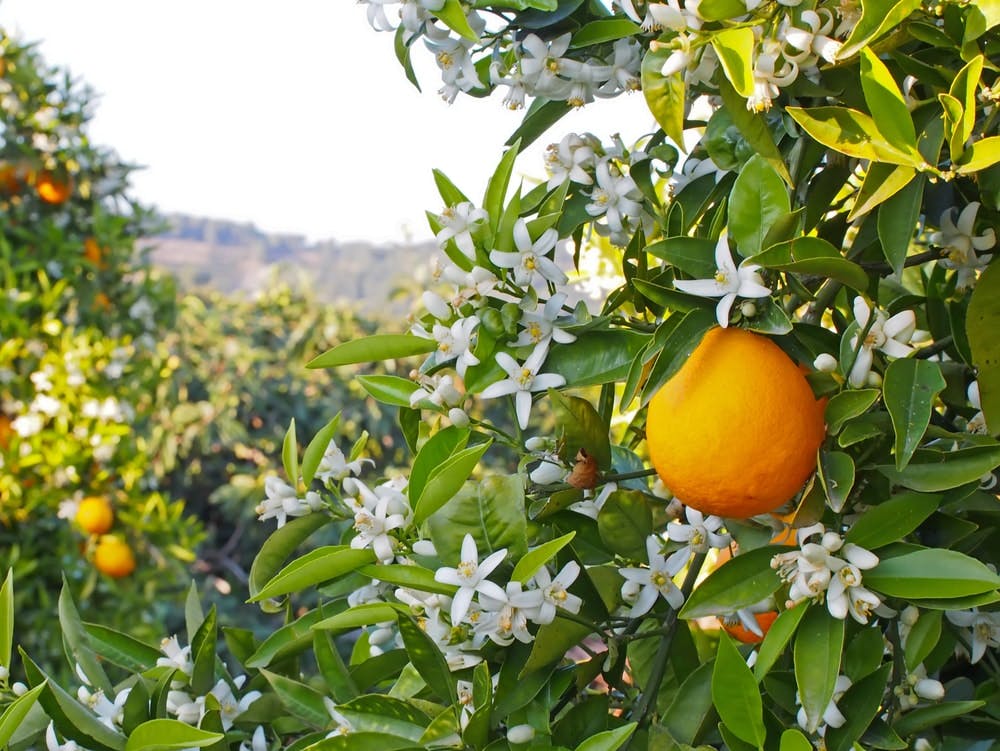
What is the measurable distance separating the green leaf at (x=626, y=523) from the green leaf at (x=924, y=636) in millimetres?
145

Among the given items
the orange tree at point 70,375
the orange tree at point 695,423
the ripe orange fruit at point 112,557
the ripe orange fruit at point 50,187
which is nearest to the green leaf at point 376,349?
the orange tree at point 695,423

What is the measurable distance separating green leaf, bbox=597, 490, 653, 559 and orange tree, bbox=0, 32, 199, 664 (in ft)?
4.71

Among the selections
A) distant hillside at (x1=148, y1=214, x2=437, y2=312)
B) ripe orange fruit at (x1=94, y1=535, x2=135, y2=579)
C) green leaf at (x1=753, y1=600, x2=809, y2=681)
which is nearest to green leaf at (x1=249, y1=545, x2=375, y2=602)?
green leaf at (x1=753, y1=600, x2=809, y2=681)

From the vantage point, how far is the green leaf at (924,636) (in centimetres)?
51

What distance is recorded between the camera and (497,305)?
55 cm

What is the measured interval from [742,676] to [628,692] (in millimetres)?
118

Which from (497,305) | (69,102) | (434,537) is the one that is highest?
(69,102)

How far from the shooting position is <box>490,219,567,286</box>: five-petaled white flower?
53cm

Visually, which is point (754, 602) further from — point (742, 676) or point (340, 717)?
point (340, 717)

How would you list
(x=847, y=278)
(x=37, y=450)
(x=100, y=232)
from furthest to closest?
1. (x=100, y=232)
2. (x=37, y=450)
3. (x=847, y=278)

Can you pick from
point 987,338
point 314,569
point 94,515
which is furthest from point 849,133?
point 94,515

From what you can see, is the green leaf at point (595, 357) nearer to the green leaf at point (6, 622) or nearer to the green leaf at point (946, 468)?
the green leaf at point (946, 468)

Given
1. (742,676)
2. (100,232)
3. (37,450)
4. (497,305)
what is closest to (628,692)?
(742,676)

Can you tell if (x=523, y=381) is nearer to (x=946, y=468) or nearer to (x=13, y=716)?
(x=946, y=468)
